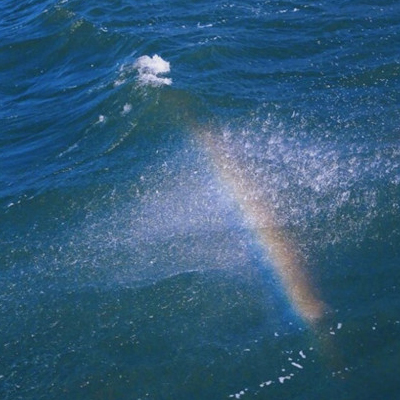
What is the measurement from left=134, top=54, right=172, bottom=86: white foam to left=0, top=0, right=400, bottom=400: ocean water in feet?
0.18

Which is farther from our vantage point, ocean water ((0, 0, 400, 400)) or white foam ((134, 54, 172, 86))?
white foam ((134, 54, 172, 86))

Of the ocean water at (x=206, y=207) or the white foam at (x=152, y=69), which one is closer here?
the ocean water at (x=206, y=207)

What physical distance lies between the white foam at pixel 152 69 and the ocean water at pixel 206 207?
0.18ft

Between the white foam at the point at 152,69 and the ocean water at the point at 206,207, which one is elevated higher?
the white foam at the point at 152,69

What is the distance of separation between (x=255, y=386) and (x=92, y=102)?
29.8 ft

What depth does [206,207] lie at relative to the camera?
12.7 metres

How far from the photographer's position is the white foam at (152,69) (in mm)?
15946

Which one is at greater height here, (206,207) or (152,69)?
(152,69)

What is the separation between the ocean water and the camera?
9688 millimetres

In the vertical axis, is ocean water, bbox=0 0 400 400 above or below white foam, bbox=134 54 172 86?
below

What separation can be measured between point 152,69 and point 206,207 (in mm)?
5311

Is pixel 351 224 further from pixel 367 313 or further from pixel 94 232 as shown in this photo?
pixel 94 232

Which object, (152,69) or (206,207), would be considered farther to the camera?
(152,69)

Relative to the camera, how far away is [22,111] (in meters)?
16.8
